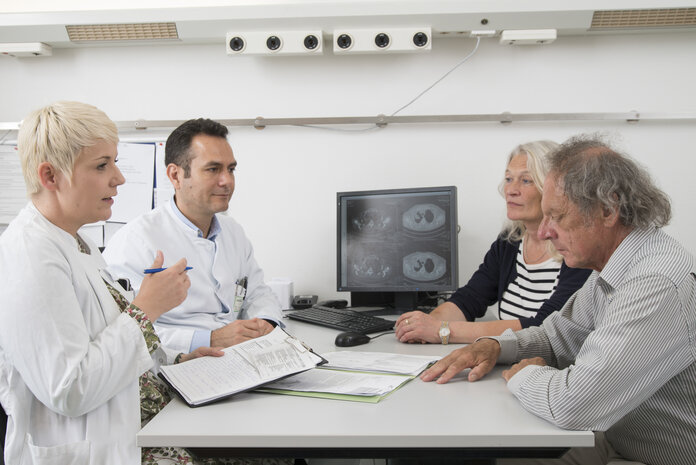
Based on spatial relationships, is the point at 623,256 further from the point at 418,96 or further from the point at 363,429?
the point at 418,96

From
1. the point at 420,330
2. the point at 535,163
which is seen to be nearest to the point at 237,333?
the point at 420,330

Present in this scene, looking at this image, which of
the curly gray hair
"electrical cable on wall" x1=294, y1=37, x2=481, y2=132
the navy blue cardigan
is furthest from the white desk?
"electrical cable on wall" x1=294, y1=37, x2=481, y2=132

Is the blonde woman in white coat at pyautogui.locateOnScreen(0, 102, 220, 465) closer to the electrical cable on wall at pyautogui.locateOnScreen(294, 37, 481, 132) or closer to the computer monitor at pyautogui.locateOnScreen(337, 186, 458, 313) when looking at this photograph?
the computer monitor at pyautogui.locateOnScreen(337, 186, 458, 313)

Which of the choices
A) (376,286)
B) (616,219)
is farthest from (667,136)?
(616,219)

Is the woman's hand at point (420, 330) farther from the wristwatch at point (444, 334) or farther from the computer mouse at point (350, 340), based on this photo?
the computer mouse at point (350, 340)

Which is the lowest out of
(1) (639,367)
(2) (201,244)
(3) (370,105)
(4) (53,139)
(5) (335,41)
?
(1) (639,367)

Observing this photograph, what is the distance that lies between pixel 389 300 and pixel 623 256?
4.44ft

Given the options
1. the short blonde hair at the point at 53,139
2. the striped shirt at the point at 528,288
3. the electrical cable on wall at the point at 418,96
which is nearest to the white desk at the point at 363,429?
the short blonde hair at the point at 53,139

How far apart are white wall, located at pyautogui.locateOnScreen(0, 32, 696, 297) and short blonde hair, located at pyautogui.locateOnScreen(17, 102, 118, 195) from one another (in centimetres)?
143

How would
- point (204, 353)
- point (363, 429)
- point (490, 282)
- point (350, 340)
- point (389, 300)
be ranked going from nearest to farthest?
1. point (363, 429)
2. point (204, 353)
3. point (350, 340)
4. point (490, 282)
5. point (389, 300)

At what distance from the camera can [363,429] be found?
1047mm

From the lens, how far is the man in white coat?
6.20ft

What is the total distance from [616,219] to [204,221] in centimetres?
139

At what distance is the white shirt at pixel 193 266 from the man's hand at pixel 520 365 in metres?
0.89
